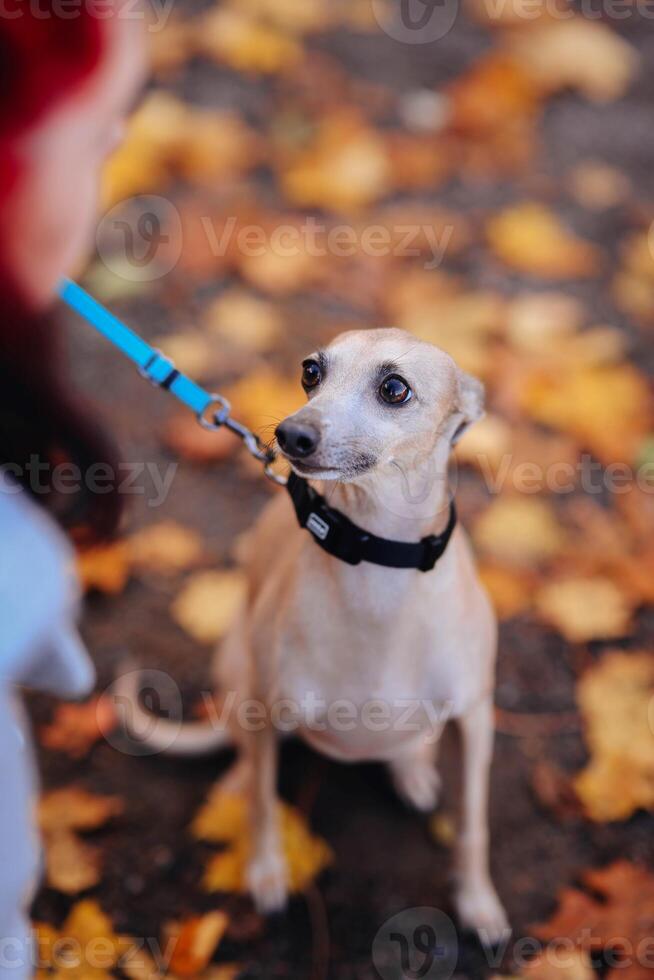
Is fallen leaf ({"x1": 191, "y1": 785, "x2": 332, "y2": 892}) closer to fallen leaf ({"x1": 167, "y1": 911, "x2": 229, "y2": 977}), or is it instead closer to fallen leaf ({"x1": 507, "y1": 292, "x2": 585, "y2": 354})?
fallen leaf ({"x1": 167, "y1": 911, "x2": 229, "y2": 977})

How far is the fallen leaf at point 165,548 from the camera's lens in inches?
109

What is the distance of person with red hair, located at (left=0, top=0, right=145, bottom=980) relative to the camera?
1.06m

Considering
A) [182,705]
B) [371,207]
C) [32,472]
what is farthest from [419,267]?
[32,472]

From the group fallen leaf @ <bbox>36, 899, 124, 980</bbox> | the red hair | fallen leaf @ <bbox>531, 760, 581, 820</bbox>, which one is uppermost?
the red hair

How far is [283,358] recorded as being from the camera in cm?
321

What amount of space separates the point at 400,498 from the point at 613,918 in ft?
3.59

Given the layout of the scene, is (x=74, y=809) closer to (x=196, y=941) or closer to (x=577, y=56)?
(x=196, y=941)

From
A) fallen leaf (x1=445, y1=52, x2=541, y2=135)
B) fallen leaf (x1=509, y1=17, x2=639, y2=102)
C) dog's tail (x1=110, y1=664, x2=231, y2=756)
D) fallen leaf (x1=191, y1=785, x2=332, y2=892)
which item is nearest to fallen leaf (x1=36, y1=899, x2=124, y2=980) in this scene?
fallen leaf (x1=191, y1=785, x2=332, y2=892)

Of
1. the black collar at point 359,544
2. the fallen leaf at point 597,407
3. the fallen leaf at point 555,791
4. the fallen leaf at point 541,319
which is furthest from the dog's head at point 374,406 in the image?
the fallen leaf at point 541,319

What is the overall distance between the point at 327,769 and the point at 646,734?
75 cm

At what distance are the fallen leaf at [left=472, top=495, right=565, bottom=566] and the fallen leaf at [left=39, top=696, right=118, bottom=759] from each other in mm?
1070

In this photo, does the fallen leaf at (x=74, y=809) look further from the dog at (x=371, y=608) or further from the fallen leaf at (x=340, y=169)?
the fallen leaf at (x=340, y=169)

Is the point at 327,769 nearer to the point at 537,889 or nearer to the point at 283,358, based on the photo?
the point at 537,889

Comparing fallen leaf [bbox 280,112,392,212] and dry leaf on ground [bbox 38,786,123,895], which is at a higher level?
fallen leaf [bbox 280,112,392,212]
